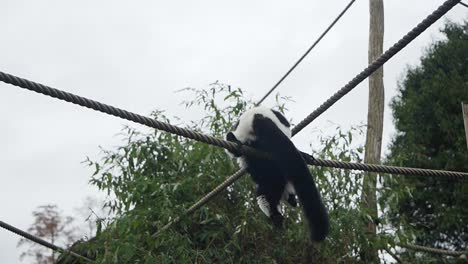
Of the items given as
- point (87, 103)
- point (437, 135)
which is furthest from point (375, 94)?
point (437, 135)

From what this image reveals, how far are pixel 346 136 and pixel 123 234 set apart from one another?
76.5 inches

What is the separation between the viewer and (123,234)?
5.04 metres

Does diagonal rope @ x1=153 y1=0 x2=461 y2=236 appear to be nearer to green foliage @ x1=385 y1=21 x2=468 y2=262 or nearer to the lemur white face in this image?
the lemur white face

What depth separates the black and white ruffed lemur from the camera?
371 centimetres

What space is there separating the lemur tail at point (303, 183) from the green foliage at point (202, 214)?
1279 millimetres

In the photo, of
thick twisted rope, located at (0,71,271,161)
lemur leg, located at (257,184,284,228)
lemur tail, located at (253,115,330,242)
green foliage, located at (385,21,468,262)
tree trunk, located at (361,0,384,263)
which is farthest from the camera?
green foliage, located at (385,21,468,262)

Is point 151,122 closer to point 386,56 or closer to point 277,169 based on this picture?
point 277,169

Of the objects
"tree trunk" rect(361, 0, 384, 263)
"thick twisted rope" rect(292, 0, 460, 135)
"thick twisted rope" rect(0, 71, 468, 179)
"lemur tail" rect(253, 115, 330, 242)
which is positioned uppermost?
"tree trunk" rect(361, 0, 384, 263)

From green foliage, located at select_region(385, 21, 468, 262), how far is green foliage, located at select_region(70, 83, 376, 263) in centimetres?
607

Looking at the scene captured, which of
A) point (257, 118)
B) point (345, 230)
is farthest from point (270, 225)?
point (257, 118)

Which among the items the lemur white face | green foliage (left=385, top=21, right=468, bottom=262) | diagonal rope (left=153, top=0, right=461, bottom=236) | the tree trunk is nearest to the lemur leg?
diagonal rope (left=153, top=0, right=461, bottom=236)

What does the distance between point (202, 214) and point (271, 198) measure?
99 centimetres

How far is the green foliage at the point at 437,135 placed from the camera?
11.6 metres

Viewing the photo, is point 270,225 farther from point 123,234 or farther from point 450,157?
point 450,157
